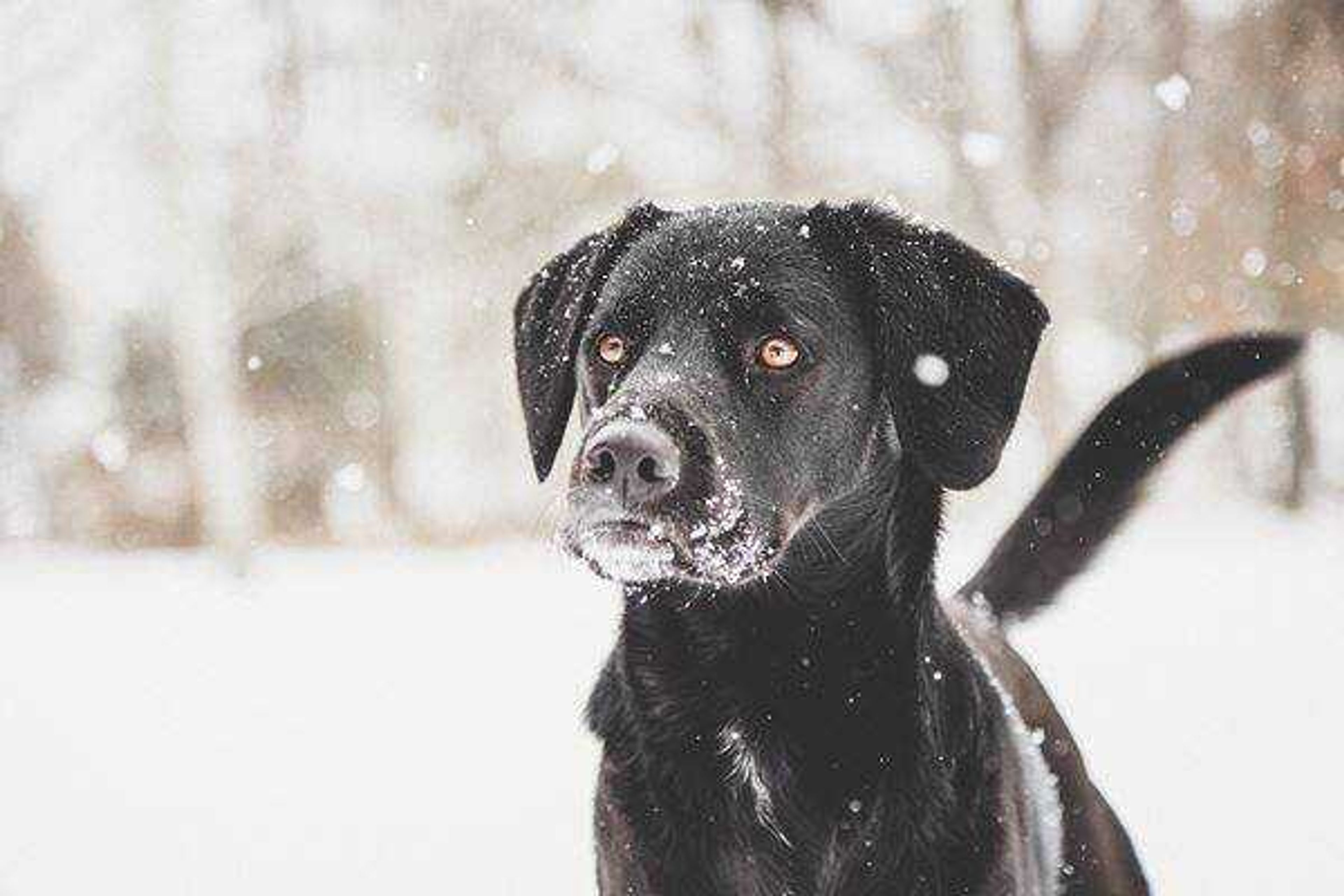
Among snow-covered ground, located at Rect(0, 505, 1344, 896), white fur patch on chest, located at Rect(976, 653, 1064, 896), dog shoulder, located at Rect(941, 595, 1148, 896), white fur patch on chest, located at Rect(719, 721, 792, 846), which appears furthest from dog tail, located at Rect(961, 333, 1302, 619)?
white fur patch on chest, located at Rect(719, 721, 792, 846)

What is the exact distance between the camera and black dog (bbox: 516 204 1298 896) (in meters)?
2.23

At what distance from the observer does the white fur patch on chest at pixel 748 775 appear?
7.72 feet

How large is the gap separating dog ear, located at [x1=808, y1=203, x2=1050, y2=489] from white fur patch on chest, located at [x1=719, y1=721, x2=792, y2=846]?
0.62 metres

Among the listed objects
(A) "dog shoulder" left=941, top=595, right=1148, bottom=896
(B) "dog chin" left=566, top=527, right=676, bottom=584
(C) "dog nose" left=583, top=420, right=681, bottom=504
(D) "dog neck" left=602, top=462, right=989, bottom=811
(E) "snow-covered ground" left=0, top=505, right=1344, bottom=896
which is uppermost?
(C) "dog nose" left=583, top=420, right=681, bottom=504

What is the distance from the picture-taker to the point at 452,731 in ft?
22.2

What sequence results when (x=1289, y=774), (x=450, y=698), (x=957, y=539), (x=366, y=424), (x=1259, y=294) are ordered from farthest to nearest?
(x=366, y=424) < (x=1259, y=294) < (x=957, y=539) < (x=450, y=698) < (x=1289, y=774)

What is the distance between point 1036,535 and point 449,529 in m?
18.7

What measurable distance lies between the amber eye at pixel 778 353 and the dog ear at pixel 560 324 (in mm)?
484

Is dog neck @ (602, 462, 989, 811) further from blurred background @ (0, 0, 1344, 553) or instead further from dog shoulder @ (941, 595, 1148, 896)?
blurred background @ (0, 0, 1344, 553)

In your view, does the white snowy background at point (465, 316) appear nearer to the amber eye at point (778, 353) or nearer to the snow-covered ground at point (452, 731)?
the snow-covered ground at point (452, 731)

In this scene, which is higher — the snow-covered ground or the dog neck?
the dog neck

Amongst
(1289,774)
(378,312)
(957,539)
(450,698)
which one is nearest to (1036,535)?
(1289,774)

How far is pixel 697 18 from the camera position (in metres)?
16.9

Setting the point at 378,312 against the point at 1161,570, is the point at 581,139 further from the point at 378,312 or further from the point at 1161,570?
the point at 1161,570
